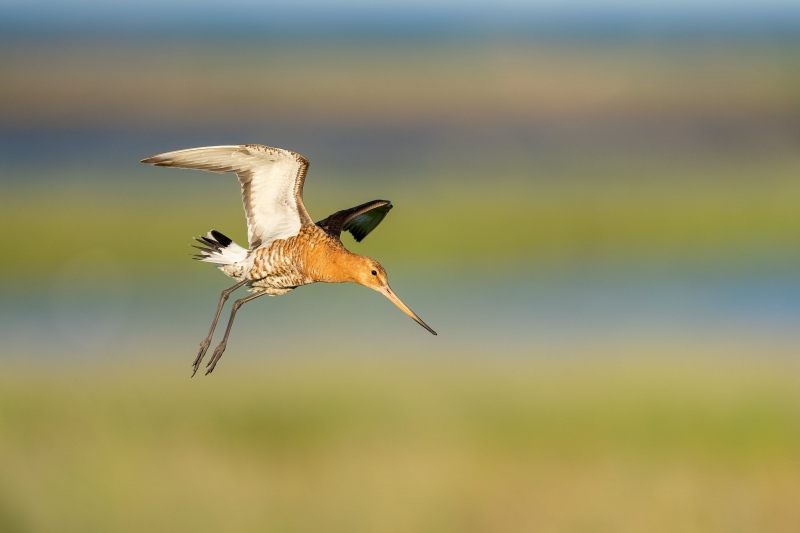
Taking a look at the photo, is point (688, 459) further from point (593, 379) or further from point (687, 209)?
point (687, 209)

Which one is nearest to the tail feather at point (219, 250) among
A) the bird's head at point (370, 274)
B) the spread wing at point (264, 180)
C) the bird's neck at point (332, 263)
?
the spread wing at point (264, 180)

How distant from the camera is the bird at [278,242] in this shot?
1138 centimetres

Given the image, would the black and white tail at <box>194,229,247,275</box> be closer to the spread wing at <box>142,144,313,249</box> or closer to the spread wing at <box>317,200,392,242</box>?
the spread wing at <box>142,144,313,249</box>

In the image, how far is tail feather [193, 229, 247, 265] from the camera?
11647 millimetres

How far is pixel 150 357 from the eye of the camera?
22250 mm

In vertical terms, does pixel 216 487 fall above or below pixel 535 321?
below

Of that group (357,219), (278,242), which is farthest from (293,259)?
(357,219)

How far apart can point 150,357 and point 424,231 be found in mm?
12606

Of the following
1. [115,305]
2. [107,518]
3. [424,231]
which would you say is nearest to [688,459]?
[107,518]

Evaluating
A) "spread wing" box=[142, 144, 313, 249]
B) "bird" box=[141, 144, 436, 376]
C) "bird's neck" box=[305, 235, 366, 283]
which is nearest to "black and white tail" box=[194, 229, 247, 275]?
"bird" box=[141, 144, 436, 376]

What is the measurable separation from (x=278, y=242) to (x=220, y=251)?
0.47 metres

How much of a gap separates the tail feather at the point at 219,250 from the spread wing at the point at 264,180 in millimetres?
134

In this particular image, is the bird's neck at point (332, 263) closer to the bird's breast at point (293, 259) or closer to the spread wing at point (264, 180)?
the bird's breast at point (293, 259)

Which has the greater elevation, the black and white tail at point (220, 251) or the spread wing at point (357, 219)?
the spread wing at point (357, 219)
